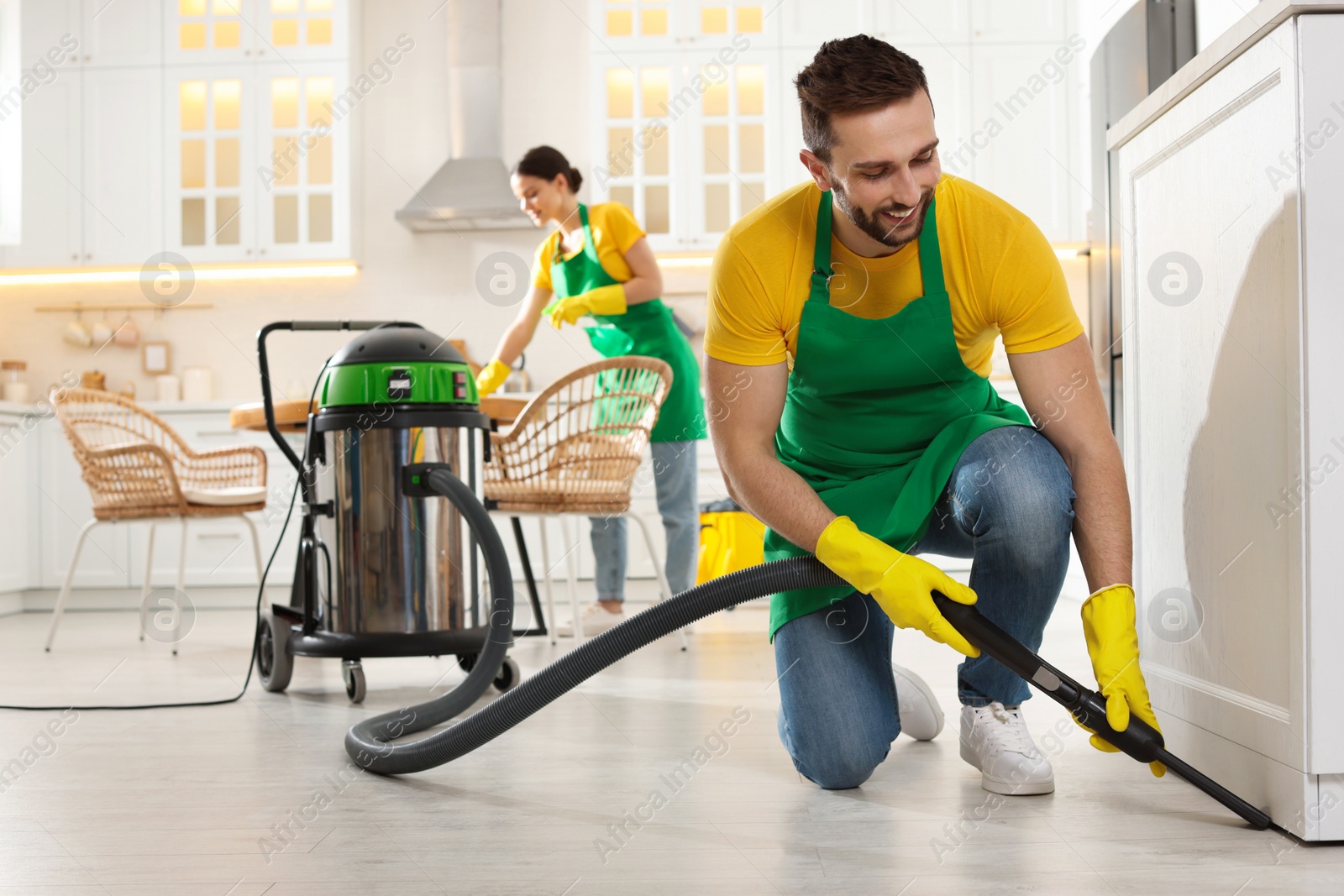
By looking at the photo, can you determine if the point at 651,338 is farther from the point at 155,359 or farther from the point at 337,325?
the point at 155,359

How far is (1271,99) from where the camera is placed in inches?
45.8

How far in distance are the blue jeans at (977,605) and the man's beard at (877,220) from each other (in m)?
0.27

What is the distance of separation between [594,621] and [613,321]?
0.81 meters

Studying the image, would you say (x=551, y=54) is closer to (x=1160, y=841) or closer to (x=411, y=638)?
(x=411, y=638)

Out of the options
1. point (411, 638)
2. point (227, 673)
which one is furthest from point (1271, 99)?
point (227, 673)

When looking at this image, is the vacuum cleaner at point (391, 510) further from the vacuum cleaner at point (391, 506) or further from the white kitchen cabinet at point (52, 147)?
the white kitchen cabinet at point (52, 147)

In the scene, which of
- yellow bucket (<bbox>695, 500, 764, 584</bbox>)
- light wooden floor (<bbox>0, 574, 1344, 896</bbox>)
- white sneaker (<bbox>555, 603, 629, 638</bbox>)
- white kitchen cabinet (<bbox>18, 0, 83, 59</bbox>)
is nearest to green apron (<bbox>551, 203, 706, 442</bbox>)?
white sneaker (<bbox>555, 603, 629, 638</bbox>)

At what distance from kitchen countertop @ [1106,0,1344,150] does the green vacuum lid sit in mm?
1155

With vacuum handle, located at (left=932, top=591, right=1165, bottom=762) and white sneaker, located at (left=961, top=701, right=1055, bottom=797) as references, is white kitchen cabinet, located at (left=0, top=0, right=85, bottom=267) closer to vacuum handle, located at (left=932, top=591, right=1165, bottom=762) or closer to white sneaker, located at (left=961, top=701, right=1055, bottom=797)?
white sneaker, located at (left=961, top=701, right=1055, bottom=797)

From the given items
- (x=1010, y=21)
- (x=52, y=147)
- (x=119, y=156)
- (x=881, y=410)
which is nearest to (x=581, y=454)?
(x=881, y=410)

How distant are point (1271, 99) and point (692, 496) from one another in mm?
2000

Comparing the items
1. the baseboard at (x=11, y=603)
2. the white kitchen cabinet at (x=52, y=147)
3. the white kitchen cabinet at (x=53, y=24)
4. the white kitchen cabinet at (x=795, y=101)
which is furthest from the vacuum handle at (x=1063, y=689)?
the white kitchen cabinet at (x=53, y=24)

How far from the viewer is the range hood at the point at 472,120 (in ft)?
14.3

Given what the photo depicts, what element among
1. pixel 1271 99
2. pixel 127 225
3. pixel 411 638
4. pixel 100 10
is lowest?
pixel 411 638
